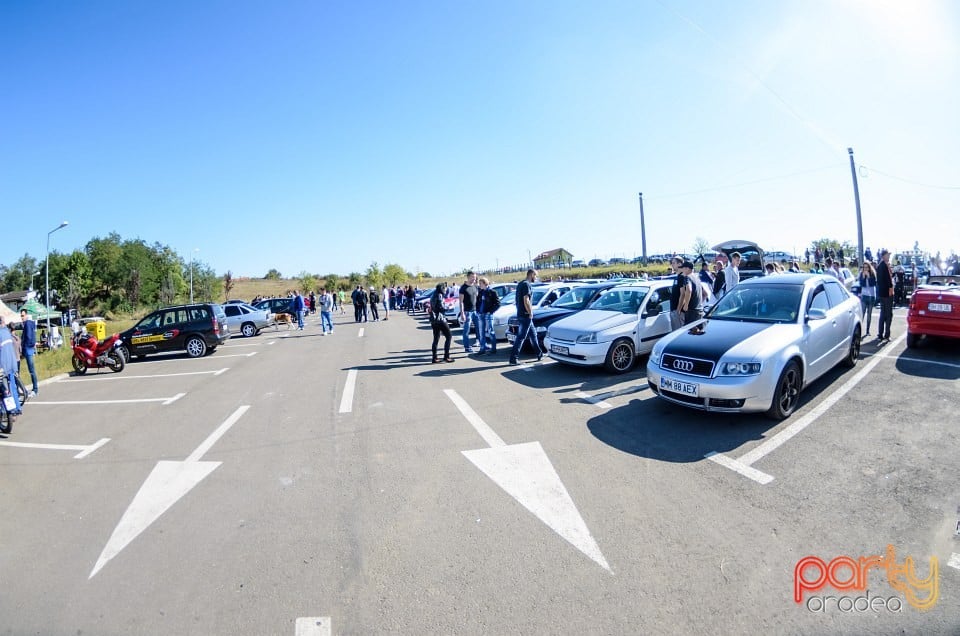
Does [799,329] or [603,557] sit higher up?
[799,329]

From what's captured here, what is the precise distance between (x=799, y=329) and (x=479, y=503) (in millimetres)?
4719

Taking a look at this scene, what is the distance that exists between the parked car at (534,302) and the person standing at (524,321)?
4.53 feet

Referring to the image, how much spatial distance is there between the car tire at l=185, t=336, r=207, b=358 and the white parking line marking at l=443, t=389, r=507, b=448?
10627mm

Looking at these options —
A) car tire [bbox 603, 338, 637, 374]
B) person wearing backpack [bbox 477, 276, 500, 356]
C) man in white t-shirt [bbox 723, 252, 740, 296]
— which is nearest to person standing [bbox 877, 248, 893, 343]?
man in white t-shirt [bbox 723, 252, 740, 296]

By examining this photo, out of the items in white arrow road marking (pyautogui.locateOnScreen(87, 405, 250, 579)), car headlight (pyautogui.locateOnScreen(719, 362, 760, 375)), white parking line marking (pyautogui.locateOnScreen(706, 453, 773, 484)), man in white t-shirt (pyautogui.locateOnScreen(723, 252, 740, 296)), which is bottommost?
white parking line marking (pyautogui.locateOnScreen(706, 453, 773, 484))

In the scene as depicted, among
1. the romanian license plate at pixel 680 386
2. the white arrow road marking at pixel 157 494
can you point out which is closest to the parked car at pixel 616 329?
the romanian license plate at pixel 680 386

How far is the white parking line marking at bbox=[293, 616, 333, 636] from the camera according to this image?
8.77ft

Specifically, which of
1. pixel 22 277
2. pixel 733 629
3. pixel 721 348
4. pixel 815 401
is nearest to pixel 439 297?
pixel 721 348

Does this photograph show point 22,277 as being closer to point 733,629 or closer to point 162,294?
point 162,294

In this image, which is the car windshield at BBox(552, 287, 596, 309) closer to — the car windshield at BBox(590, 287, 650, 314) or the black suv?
the car windshield at BBox(590, 287, 650, 314)

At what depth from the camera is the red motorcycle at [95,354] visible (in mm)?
12758

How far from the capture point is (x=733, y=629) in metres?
2.61

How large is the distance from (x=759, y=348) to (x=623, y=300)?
4.09 meters

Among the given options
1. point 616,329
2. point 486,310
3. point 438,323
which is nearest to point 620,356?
point 616,329
